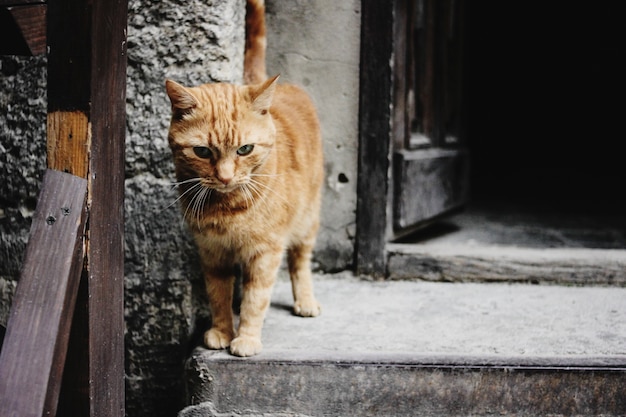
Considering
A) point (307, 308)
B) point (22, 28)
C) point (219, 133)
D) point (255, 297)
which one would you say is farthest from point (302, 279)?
point (22, 28)

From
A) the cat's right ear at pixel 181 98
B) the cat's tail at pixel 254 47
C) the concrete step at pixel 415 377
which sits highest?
the cat's tail at pixel 254 47

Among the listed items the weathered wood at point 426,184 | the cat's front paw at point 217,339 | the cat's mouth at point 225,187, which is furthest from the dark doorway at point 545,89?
the cat's mouth at point 225,187

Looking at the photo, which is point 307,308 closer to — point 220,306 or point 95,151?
point 220,306

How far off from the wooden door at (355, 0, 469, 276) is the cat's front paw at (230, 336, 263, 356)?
922 mm

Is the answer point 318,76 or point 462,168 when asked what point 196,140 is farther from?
point 462,168

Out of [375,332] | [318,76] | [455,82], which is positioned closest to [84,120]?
[375,332]

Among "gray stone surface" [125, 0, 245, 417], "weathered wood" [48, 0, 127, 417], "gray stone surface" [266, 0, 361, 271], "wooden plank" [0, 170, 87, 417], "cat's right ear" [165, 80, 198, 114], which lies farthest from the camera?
"gray stone surface" [266, 0, 361, 271]

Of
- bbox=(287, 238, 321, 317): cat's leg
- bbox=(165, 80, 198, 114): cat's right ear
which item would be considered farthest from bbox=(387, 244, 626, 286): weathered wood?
bbox=(165, 80, 198, 114): cat's right ear

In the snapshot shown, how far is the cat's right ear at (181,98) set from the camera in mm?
1944

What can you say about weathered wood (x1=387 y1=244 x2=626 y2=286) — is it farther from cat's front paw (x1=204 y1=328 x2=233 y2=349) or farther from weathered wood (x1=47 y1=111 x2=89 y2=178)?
weathered wood (x1=47 y1=111 x2=89 y2=178)

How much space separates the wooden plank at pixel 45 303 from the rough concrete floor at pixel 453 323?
0.84 metres

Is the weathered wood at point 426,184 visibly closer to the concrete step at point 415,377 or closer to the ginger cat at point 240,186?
the ginger cat at point 240,186

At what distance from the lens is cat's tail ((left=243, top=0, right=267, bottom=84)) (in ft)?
8.48

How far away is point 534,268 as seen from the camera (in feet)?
9.56
